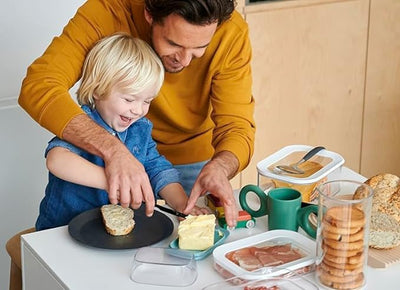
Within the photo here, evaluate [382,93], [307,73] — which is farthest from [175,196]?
[382,93]

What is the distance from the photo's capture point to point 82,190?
188 cm

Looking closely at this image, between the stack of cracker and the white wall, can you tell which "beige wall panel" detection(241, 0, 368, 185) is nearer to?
the white wall

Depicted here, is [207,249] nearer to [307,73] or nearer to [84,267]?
[84,267]

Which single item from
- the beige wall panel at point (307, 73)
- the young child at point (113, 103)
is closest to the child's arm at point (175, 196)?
the young child at point (113, 103)

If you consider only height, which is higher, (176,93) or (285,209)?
(176,93)

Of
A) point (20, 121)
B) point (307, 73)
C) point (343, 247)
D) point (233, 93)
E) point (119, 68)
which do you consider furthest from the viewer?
point (307, 73)

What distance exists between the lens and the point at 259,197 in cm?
171

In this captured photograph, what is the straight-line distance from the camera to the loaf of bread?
154 cm

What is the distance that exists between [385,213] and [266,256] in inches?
12.4

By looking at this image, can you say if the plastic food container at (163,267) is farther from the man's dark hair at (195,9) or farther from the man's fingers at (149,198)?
the man's dark hair at (195,9)

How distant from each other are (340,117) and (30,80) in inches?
72.3

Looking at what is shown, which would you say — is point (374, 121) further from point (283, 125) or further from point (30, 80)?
point (30, 80)

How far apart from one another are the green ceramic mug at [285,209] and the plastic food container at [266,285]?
0.18 meters

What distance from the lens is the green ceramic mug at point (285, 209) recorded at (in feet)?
5.29
